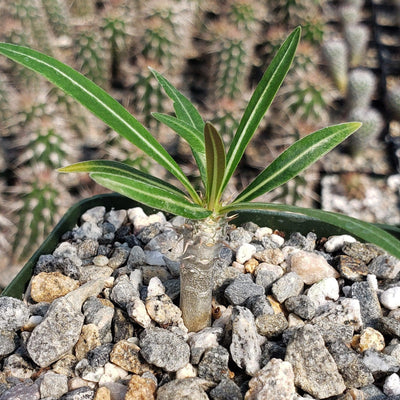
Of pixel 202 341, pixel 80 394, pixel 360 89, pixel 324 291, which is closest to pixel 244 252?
pixel 324 291

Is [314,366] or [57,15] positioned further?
[57,15]

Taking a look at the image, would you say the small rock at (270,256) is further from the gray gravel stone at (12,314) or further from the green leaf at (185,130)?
the gray gravel stone at (12,314)

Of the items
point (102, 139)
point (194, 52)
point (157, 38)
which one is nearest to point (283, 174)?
point (102, 139)

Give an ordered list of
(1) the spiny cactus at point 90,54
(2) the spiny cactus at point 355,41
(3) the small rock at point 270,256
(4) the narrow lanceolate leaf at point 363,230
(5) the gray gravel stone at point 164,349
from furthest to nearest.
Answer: (2) the spiny cactus at point 355,41 → (1) the spiny cactus at point 90,54 → (3) the small rock at point 270,256 → (5) the gray gravel stone at point 164,349 → (4) the narrow lanceolate leaf at point 363,230

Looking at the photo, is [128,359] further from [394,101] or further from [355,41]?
[355,41]

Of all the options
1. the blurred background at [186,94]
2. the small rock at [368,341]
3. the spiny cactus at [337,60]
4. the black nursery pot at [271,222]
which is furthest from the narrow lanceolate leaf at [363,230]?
the spiny cactus at [337,60]

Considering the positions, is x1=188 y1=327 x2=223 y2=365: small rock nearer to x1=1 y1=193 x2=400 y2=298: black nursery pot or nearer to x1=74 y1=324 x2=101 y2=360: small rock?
x1=74 y1=324 x2=101 y2=360: small rock

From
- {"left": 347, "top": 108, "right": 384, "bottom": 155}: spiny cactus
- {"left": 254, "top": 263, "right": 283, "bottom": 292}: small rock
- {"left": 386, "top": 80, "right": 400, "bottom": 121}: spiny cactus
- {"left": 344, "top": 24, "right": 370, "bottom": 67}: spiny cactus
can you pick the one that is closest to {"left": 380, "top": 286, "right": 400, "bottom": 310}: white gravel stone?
{"left": 254, "top": 263, "right": 283, "bottom": 292}: small rock
